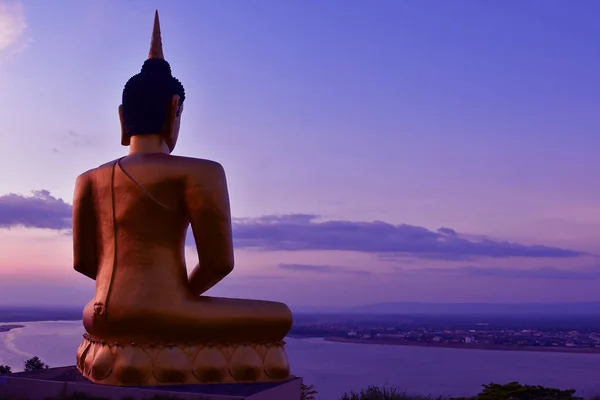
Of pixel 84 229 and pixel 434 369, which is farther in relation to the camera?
pixel 434 369

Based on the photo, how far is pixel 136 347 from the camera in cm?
589

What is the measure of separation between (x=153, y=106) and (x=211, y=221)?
1.49 m

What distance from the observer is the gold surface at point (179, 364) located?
578cm

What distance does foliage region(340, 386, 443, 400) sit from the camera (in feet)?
28.7

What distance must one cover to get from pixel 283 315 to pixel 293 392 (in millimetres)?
777

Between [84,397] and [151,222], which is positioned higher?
[151,222]

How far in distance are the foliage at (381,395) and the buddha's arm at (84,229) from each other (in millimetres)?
4227

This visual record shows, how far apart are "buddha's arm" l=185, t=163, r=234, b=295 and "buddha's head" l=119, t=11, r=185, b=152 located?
0.87m

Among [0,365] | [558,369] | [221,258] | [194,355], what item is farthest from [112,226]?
[558,369]

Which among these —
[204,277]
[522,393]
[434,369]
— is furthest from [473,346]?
[204,277]

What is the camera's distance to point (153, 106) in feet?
22.1

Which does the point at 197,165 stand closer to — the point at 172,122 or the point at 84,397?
the point at 172,122

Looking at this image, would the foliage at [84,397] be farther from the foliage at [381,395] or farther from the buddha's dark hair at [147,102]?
the foliage at [381,395]

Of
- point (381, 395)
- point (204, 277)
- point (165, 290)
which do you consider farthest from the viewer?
point (381, 395)
